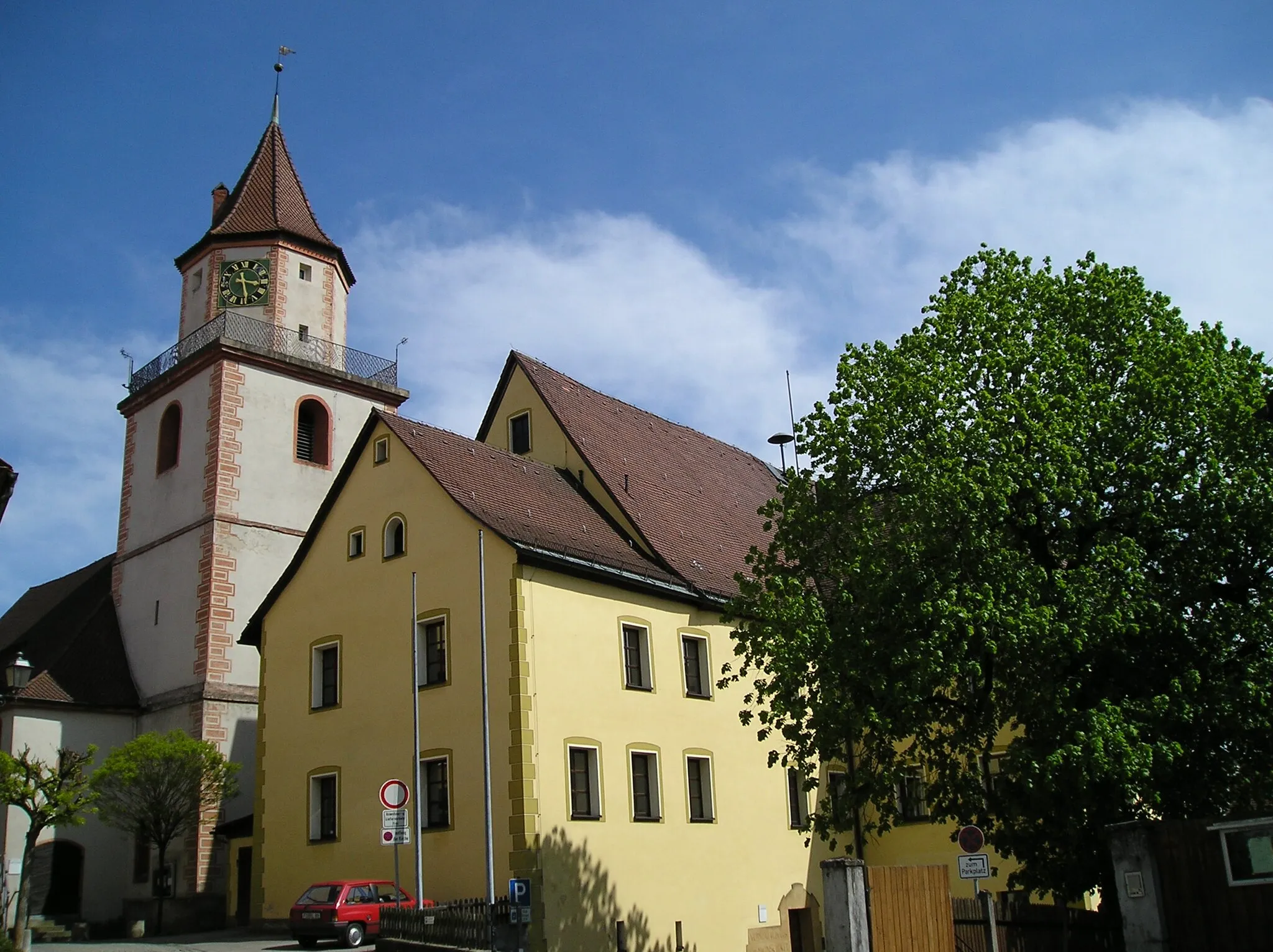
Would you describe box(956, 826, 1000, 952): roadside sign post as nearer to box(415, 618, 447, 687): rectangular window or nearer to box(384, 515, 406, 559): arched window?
box(415, 618, 447, 687): rectangular window

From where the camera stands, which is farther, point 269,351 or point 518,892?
point 269,351

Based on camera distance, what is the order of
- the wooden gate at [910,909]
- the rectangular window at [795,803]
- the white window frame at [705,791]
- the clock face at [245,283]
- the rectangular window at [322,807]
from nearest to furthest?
the wooden gate at [910,909] → the white window frame at [705,791] → the rectangular window at [322,807] → the rectangular window at [795,803] → the clock face at [245,283]

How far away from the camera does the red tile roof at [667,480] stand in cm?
2664

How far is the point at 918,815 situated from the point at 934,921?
971cm

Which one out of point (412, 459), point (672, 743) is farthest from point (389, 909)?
point (412, 459)

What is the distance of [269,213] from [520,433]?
461 inches

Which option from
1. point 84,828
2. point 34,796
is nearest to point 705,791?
point 34,796

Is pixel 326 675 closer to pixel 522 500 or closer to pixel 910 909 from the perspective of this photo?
pixel 522 500

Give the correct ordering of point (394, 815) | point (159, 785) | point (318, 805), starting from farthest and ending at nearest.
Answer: point (159, 785) → point (318, 805) → point (394, 815)

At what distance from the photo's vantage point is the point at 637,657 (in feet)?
78.0

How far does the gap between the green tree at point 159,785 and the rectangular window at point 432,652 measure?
7.42 metres

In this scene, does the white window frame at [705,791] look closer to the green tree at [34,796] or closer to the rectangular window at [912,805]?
the rectangular window at [912,805]

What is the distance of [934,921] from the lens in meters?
17.8

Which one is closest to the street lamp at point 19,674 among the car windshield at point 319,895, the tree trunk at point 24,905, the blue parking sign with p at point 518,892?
the tree trunk at point 24,905
